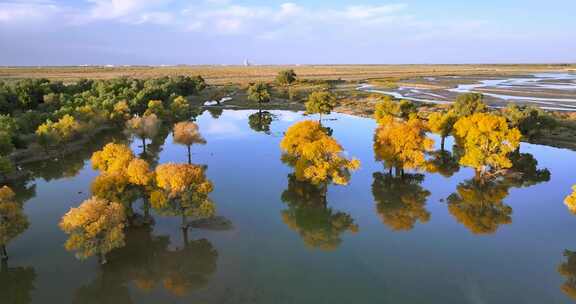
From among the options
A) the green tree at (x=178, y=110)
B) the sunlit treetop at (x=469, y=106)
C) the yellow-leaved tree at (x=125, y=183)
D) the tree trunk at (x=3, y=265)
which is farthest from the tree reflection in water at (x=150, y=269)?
the sunlit treetop at (x=469, y=106)

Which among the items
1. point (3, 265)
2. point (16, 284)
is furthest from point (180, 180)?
point (3, 265)

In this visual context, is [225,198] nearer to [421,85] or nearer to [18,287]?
[18,287]

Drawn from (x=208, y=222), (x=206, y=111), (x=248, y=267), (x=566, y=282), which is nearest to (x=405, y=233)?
(x=566, y=282)

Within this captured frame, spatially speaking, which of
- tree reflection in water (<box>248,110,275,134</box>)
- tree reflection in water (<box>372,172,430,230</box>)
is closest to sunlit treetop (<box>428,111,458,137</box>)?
tree reflection in water (<box>372,172,430,230</box>)

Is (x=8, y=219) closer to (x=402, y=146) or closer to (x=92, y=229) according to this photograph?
(x=92, y=229)

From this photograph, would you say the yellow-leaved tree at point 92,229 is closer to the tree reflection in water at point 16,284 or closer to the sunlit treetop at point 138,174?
the tree reflection in water at point 16,284

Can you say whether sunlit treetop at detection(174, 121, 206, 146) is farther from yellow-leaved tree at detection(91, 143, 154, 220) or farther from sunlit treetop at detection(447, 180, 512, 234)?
sunlit treetop at detection(447, 180, 512, 234)
